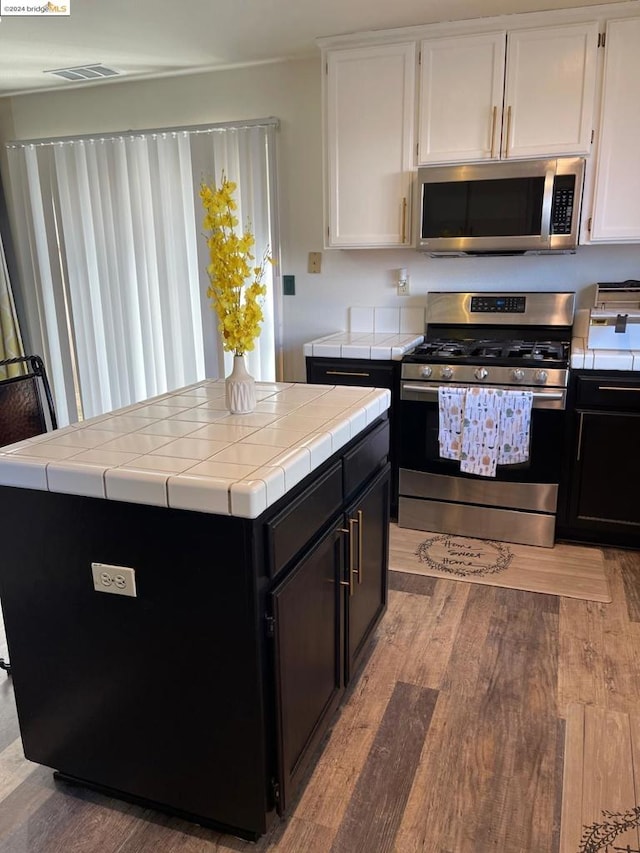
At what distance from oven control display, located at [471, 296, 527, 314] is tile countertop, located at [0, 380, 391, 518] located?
Result: 1744mm

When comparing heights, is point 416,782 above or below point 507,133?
below

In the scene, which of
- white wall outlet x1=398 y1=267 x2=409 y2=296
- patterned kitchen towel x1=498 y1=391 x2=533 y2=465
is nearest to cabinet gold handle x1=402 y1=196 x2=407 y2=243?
white wall outlet x1=398 y1=267 x2=409 y2=296

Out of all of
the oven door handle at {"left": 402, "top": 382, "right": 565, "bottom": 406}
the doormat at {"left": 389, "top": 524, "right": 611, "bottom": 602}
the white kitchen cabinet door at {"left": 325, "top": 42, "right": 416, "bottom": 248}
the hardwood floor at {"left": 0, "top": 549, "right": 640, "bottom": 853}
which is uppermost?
the white kitchen cabinet door at {"left": 325, "top": 42, "right": 416, "bottom": 248}

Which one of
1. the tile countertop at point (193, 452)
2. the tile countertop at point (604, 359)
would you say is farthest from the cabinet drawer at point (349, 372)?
the tile countertop at point (193, 452)

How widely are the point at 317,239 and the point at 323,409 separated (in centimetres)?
219

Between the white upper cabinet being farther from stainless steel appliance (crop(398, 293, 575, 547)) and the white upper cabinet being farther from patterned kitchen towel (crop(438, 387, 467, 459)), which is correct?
patterned kitchen towel (crop(438, 387, 467, 459))

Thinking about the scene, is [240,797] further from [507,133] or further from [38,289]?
[38,289]

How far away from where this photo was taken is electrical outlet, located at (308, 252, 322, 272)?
3.71m

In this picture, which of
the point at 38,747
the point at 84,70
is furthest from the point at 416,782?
the point at 84,70

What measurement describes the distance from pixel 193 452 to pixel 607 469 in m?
2.16

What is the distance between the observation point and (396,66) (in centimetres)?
301

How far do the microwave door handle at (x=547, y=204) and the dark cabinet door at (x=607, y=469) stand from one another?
2.80 feet

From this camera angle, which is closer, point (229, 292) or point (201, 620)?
point (201, 620)

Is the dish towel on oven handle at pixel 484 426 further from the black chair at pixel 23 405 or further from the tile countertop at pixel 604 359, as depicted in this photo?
the black chair at pixel 23 405
